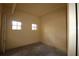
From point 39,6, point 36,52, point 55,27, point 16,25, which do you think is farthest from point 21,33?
point 39,6

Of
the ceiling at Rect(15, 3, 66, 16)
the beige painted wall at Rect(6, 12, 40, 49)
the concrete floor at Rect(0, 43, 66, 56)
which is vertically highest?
the ceiling at Rect(15, 3, 66, 16)

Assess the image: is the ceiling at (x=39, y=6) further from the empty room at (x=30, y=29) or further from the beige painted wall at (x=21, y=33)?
the beige painted wall at (x=21, y=33)

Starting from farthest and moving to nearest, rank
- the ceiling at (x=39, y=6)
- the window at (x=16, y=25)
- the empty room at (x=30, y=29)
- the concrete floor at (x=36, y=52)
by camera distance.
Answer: the window at (x=16, y=25) → the empty room at (x=30, y=29) → the concrete floor at (x=36, y=52) → the ceiling at (x=39, y=6)

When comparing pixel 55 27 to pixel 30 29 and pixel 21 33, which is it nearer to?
pixel 30 29

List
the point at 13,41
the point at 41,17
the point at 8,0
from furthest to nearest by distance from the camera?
the point at 13,41 < the point at 41,17 < the point at 8,0

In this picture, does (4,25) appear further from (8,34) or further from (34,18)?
(34,18)

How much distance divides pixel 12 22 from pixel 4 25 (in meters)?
0.19

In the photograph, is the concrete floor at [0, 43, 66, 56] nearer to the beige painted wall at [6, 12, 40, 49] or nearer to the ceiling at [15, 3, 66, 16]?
the beige painted wall at [6, 12, 40, 49]

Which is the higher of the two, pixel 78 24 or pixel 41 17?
pixel 41 17

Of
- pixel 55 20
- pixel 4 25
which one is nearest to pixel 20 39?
pixel 4 25

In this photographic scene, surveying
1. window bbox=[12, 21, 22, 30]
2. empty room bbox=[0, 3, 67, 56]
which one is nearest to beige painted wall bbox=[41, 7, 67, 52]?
empty room bbox=[0, 3, 67, 56]

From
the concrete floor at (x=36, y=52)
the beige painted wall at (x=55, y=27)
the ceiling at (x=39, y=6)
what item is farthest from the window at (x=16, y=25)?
the beige painted wall at (x=55, y=27)

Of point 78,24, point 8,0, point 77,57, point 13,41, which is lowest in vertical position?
point 13,41

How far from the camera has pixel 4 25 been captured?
6.02ft
